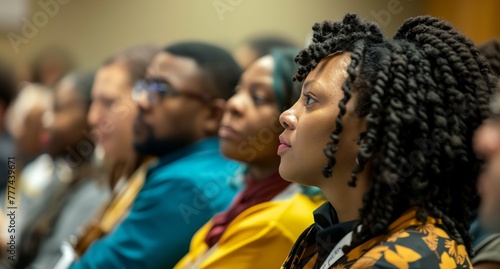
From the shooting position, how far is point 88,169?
3.51m

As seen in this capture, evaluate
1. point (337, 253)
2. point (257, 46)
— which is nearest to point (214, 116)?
point (257, 46)

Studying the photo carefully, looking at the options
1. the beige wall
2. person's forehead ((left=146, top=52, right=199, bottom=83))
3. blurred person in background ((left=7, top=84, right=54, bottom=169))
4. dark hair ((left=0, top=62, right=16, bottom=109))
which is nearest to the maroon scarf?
person's forehead ((left=146, top=52, right=199, bottom=83))

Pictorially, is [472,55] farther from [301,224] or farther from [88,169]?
[88,169]

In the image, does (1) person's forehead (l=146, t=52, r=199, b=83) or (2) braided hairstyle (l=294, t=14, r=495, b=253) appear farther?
(1) person's forehead (l=146, t=52, r=199, b=83)

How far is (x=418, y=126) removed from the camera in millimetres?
1311

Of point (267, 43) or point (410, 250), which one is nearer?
point (410, 250)

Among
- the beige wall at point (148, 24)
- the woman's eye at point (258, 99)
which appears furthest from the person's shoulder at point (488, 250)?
the beige wall at point (148, 24)

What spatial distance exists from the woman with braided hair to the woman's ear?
1.20 metres

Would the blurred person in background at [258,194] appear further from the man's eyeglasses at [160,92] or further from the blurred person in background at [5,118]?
the blurred person in background at [5,118]

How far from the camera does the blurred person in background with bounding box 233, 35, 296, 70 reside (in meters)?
2.96

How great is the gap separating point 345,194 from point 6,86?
125 inches

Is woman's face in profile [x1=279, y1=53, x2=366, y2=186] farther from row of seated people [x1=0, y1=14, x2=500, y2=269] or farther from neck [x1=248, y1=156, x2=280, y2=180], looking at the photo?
neck [x1=248, y1=156, x2=280, y2=180]

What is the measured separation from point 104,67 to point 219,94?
847mm

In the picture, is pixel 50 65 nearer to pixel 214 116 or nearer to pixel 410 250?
pixel 214 116
